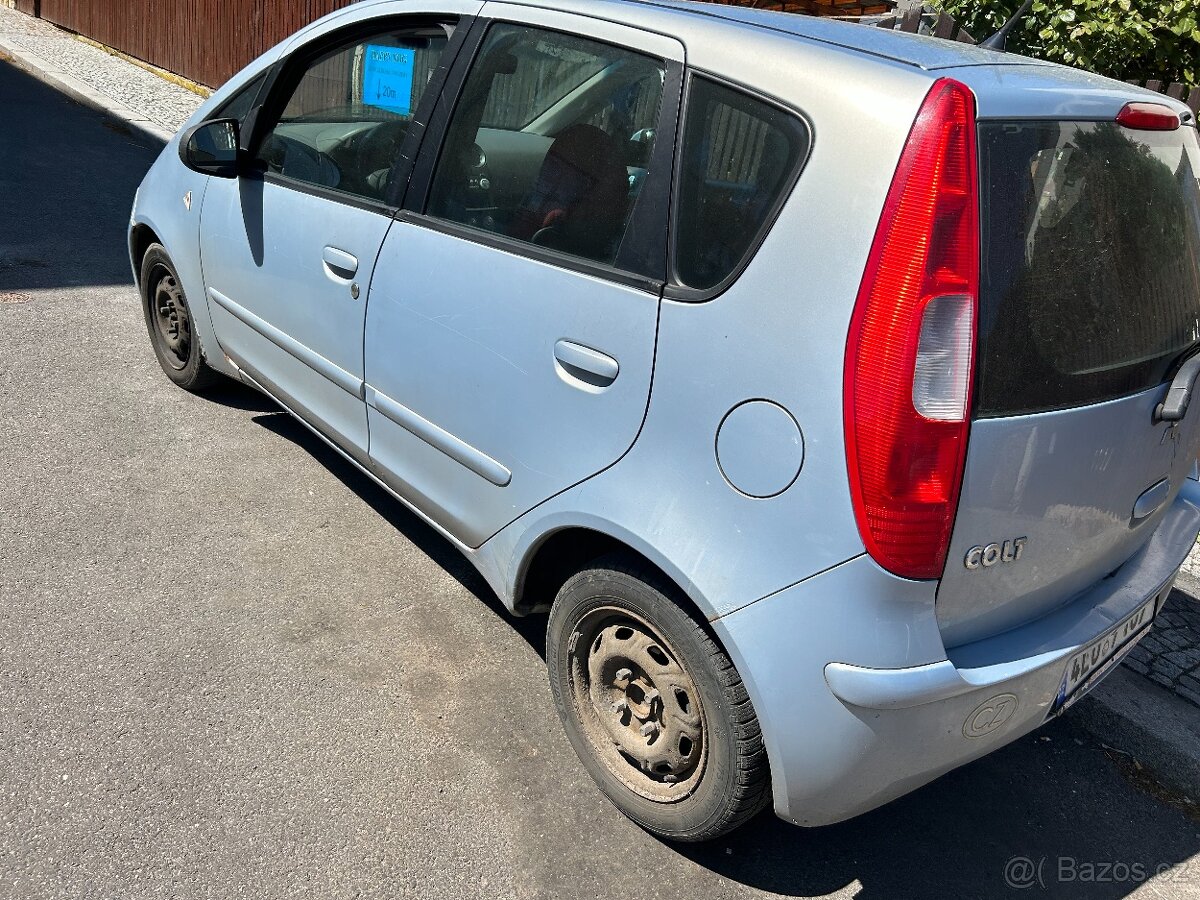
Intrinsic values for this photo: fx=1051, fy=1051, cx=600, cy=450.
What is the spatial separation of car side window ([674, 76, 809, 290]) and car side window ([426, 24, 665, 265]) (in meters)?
0.15

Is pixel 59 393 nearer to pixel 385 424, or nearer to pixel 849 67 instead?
pixel 385 424

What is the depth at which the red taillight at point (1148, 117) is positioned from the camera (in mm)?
2217

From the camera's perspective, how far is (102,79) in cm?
1295

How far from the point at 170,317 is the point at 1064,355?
3.84 metres

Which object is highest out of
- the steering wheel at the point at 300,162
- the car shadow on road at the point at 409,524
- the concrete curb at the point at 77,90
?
the steering wheel at the point at 300,162

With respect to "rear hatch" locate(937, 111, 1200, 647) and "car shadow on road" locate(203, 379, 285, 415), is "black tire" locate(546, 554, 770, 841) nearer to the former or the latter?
"rear hatch" locate(937, 111, 1200, 647)

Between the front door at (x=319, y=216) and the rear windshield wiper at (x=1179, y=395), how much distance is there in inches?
81.7

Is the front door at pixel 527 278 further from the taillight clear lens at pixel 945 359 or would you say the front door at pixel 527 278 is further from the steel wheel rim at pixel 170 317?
the steel wheel rim at pixel 170 317

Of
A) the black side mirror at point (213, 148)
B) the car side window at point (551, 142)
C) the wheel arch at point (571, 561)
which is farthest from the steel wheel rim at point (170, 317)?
the wheel arch at point (571, 561)

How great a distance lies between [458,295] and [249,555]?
4.54ft

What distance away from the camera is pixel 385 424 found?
318cm

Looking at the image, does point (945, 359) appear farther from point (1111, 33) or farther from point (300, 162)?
point (1111, 33)

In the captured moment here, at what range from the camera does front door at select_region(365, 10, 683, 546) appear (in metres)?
2.36

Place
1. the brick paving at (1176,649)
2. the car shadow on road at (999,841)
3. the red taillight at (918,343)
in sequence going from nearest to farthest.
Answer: the red taillight at (918,343), the car shadow on road at (999,841), the brick paving at (1176,649)
